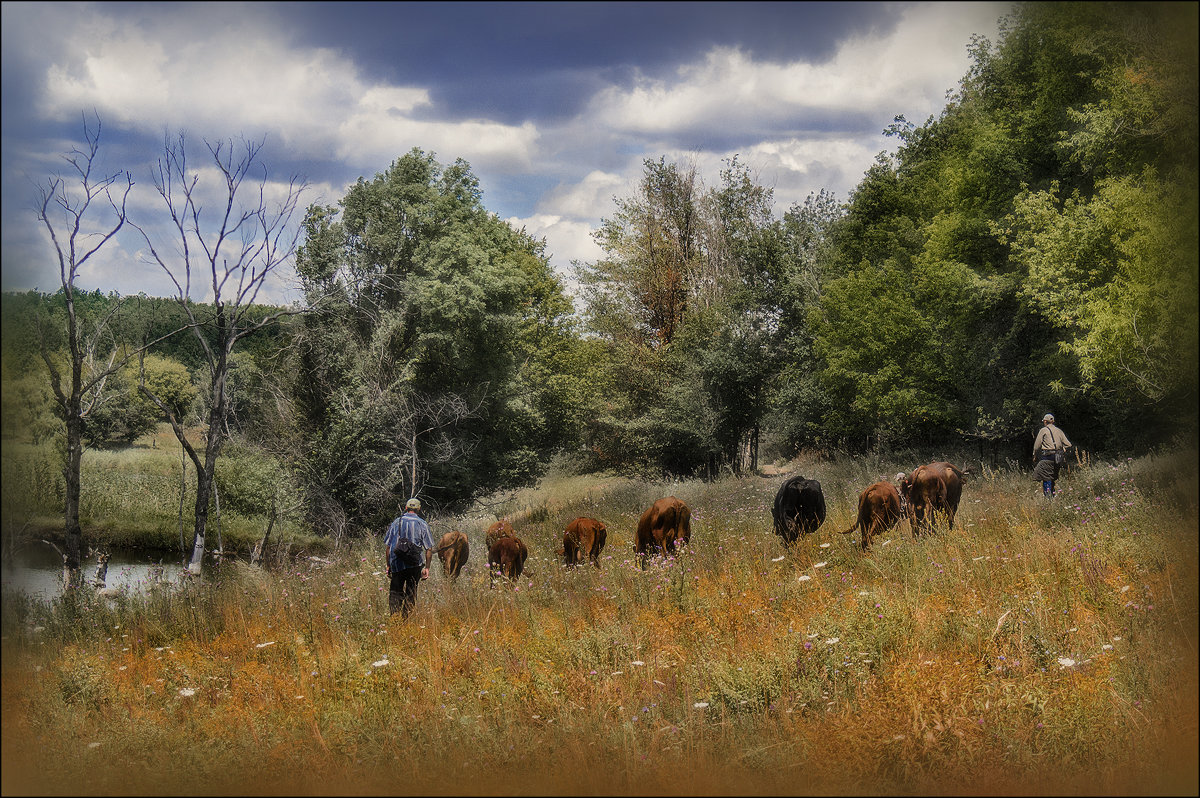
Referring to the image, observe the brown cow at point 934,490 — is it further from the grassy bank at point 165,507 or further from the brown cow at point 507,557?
the grassy bank at point 165,507

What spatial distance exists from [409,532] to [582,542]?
2.59 metres

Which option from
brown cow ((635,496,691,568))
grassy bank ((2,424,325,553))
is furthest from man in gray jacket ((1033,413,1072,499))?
grassy bank ((2,424,325,553))

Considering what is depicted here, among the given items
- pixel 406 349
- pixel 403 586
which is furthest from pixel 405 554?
pixel 406 349

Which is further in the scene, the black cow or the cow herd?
the black cow

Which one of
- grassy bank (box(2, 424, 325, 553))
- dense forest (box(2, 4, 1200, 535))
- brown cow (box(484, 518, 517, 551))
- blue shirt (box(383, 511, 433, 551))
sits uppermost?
dense forest (box(2, 4, 1200, 535))

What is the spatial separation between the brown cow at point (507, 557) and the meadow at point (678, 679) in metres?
0.69

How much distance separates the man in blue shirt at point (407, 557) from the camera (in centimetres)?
830

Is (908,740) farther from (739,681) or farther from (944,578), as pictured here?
(944,578)

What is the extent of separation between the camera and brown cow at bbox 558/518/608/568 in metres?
10.1

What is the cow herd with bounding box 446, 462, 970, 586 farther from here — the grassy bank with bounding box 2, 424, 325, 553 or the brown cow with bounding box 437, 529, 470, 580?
the grassy bank with bounding box 2, 424, 325, 553

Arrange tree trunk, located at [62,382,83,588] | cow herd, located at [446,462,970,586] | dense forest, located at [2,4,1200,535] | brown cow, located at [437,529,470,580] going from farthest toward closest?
dense forest, located at [2,4,1200,535], tree trunk, located at [62,382,83,588], brown cow, located at [437,529,470,580], cow herd, located at [446,462,970,586]

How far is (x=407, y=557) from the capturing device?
8.32 meters

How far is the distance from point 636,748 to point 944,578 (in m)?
4.03

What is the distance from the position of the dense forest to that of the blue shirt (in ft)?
22.7
